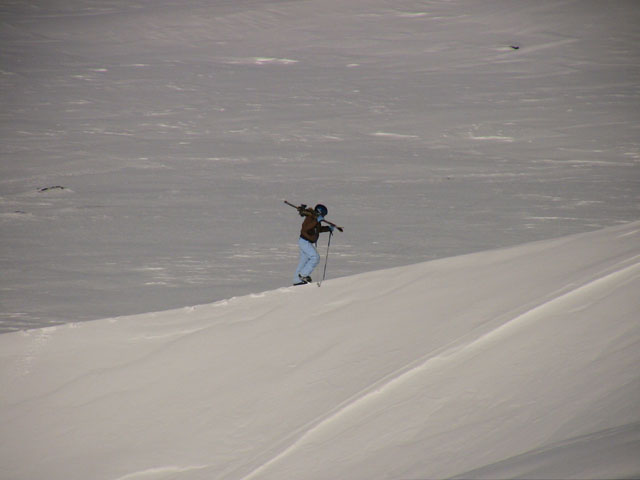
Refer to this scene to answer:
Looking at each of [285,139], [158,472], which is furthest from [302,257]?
[285,139]

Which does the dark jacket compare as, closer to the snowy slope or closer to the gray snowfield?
the snowy slope

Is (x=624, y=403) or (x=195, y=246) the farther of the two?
(x=195, y=246)

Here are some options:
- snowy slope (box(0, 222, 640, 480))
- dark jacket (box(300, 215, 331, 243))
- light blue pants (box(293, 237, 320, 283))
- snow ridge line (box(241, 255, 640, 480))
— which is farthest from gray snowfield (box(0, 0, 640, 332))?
snow ridge line (box(241, 255, 640, 480))

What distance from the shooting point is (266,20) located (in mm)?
27344

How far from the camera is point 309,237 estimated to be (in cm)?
705

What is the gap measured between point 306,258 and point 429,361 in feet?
7.68

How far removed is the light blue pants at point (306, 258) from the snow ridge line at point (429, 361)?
2109 millimetres

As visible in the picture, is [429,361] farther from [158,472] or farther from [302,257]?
[302,257]

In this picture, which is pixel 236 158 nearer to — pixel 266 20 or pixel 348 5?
pixel 266 20

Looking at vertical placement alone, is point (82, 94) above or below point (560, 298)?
above

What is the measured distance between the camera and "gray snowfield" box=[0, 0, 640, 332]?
982 centimetres

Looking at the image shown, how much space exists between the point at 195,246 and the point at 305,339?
4638mm

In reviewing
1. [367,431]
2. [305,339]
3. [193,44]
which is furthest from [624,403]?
[193,44]

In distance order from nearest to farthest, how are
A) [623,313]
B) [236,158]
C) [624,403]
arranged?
[624,403]
[623,313]
[236,158]
